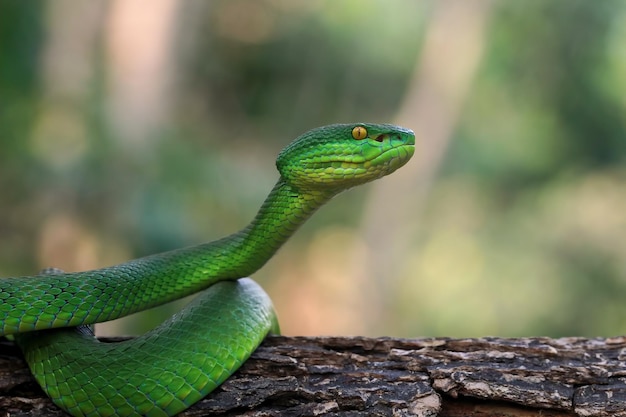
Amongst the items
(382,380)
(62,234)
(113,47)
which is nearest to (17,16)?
(113,47)

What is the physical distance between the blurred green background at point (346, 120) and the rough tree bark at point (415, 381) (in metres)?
6.61

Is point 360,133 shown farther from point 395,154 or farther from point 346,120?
point 346,120

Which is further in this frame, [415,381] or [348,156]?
[348,156]

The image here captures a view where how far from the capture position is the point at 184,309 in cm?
355

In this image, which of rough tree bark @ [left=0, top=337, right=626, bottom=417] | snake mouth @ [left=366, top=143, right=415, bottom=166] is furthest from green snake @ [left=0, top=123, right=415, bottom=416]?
rough tree bark @ [left=0, top=337, right=626, bottom=417]

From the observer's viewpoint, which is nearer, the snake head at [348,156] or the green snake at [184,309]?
the green snake at [184,309]

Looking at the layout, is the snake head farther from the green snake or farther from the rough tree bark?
the rough tree bark

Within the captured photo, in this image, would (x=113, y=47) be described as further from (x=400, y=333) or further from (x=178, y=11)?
(x=400, y=333)

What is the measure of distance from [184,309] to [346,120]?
18.3 metres

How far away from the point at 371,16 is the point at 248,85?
187 inches

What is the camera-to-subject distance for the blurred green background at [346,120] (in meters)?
9.84

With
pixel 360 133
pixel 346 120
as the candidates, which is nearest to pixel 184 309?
pixel 360 133

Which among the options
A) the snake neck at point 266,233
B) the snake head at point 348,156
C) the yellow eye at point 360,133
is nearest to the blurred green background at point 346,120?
the snake neck at point 266,233

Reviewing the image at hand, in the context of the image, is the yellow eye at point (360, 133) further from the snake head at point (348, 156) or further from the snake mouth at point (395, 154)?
the snake mouth at point (395, 154)
